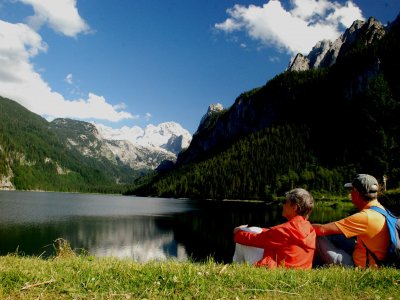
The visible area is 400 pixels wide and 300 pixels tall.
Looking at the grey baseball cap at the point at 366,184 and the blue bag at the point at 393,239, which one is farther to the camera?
the grey baseball cap at the point at 366,184

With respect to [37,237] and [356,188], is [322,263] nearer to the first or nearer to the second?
[356,188]

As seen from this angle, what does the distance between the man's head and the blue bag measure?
0.94ft

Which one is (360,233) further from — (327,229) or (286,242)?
(286,242)

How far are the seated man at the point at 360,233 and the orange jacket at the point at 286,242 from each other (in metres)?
0.42

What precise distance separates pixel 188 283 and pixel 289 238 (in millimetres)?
2678

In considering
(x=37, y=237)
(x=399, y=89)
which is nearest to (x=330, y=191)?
(x=399, y=89)

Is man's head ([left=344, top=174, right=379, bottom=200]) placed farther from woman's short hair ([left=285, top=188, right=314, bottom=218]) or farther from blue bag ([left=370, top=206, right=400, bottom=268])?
woman's short hair ([left=285, top=188, right=314, bottom=218])

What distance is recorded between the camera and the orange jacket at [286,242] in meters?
7.52

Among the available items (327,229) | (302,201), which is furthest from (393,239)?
(302,201)

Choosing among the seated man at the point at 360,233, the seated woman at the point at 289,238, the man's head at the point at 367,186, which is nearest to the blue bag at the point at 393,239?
the seated man at the point at 360,233

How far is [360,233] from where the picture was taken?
7.73 meters

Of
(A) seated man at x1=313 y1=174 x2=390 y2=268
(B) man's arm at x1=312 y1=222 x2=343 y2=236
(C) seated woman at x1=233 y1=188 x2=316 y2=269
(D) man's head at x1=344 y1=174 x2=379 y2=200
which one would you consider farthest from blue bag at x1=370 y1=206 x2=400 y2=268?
(C) seated woman at x1=233 y1=188 x2=316 y2=269

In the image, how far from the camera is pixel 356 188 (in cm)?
820

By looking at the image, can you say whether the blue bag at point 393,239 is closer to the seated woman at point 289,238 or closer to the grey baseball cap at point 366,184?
the grey baseball cap at point 366,184
